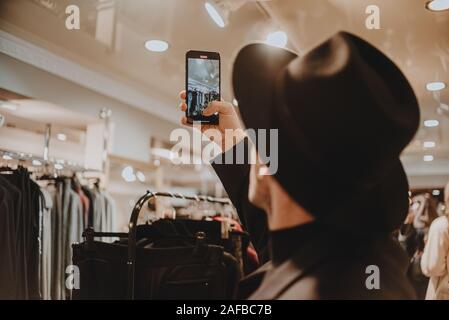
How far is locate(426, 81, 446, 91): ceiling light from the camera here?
11.0 feet

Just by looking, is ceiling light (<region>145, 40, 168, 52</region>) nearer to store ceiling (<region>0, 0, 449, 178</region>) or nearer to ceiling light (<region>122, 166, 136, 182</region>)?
store ceiling (<region>0, 0, 449, 178</region>)

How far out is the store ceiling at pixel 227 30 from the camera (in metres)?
2.42

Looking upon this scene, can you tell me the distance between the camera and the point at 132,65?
11.7 ft

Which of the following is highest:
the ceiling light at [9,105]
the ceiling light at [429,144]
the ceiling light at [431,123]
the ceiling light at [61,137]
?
the ceiling light at [9,105]

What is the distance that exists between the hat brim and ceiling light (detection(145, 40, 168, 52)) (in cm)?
241

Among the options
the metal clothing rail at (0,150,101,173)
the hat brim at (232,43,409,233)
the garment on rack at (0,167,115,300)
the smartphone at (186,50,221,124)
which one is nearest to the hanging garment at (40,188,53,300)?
the garment on rack at (0,167,115,300)

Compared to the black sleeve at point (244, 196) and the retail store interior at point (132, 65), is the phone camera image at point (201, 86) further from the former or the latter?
the retail store interior at point (132, 65)

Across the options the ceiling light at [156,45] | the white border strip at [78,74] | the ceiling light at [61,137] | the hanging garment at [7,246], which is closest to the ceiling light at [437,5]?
the ceiling light at [156,45]

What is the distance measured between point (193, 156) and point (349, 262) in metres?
5.14

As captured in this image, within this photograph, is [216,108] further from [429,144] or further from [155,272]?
[429,144]

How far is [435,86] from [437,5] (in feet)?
4.23

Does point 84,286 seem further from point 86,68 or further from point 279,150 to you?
point 86,68
